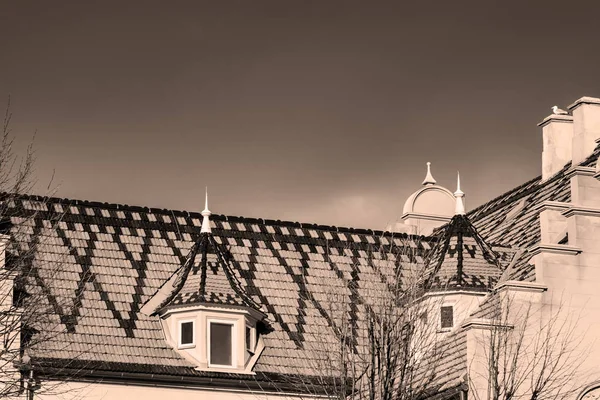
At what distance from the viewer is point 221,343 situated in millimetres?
46656

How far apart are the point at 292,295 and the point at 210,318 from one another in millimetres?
3859

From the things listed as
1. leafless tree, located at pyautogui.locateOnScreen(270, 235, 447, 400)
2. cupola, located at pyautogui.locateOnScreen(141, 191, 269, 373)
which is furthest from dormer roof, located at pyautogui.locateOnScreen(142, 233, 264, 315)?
leafless tree, located at pyautogui.locateOnScreen(270, 235, 447, 400)

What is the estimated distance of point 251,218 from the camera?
52156 millimetres

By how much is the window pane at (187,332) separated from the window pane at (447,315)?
6.33 metres

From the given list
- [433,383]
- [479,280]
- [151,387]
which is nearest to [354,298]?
[479,280]

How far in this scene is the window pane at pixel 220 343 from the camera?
46469 millimetres

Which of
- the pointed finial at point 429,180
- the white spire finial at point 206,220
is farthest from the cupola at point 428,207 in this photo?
the white spire finial at point 206,220

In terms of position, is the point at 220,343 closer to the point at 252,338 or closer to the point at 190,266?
the point at 252,338

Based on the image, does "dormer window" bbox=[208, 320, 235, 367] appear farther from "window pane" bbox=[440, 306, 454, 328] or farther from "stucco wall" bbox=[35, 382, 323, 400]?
"window pane" bbox=[440, 306, 454, 328]

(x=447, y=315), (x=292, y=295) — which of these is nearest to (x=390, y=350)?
(x=447, y=315)

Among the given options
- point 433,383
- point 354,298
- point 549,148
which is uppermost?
point 549,148

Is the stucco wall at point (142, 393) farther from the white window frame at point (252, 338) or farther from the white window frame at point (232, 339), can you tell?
the white window frame at point (252, 338)

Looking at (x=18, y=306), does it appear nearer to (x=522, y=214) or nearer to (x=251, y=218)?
(x=251, y=218)

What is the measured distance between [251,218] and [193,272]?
5007mm
